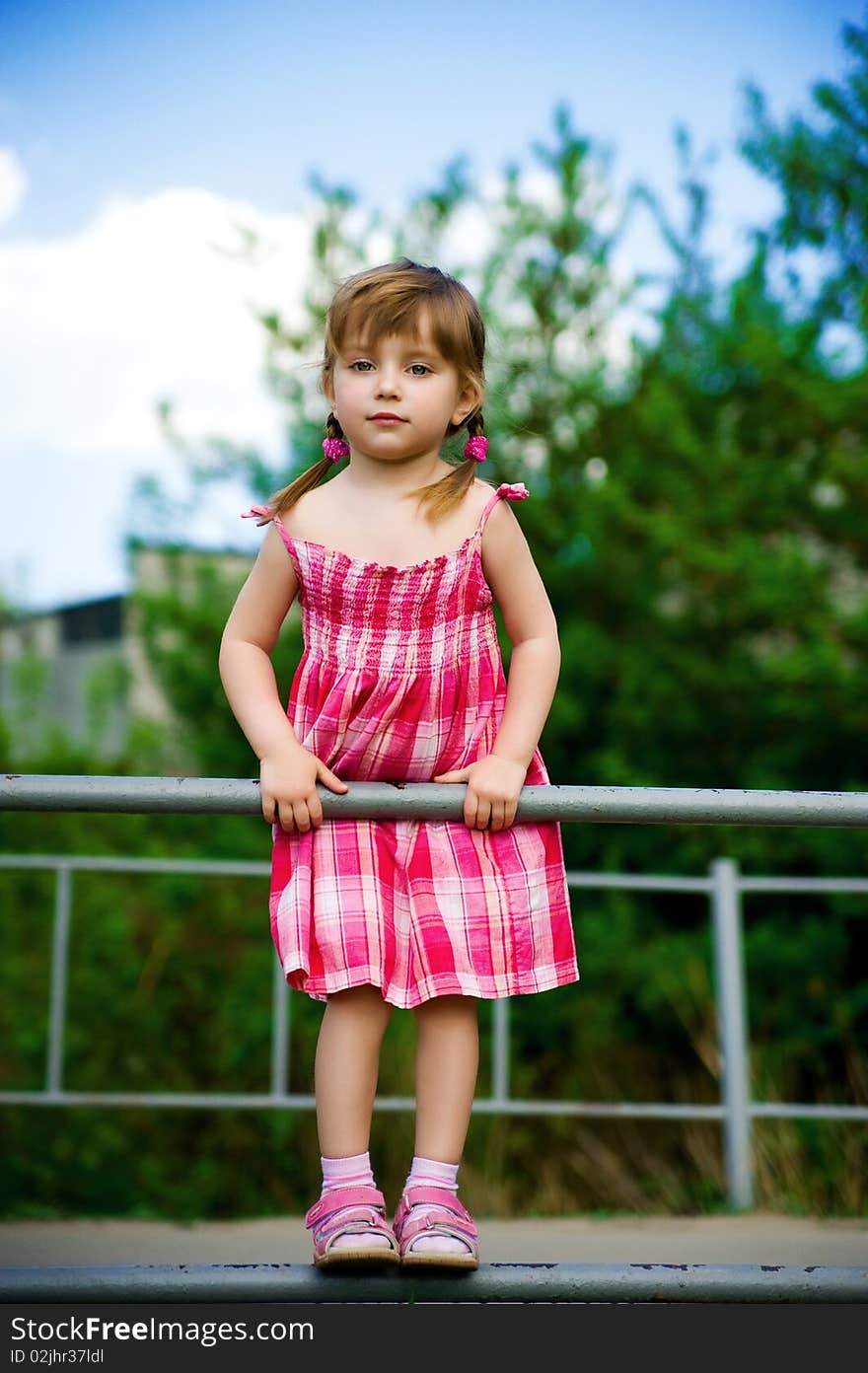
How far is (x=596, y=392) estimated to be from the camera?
8617 millimetres

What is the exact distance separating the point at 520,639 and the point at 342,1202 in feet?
2.34

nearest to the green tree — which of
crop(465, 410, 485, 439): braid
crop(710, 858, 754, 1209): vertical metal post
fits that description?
crop(710, 858, 754, 1209): vertical metal post

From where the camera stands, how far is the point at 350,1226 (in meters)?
1.43

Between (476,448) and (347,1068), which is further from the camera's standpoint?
(476,448)

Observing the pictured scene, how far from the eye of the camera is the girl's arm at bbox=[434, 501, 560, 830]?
1646 millimetres

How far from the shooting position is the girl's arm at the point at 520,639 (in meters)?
1.65

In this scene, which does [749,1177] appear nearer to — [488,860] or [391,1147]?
[391,1147]

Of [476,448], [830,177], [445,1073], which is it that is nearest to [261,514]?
[476,448]

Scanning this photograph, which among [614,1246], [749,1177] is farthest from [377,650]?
[749,1177]

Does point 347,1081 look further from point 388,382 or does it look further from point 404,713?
point 388,382

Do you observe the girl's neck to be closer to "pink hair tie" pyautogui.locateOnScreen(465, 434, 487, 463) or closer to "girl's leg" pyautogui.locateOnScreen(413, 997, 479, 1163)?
"pink hair tie" pyautogui.locateOnScreen(465, 434, 487, 463)

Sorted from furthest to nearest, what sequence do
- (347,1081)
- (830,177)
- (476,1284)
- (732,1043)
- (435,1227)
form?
1. (830,177)
2. (732,1043)
3. (347,1081)
4. (435,1227)
5. (476,1284)

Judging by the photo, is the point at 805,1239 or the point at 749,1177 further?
the point at 749,1177

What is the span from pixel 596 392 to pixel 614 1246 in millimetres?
6229
